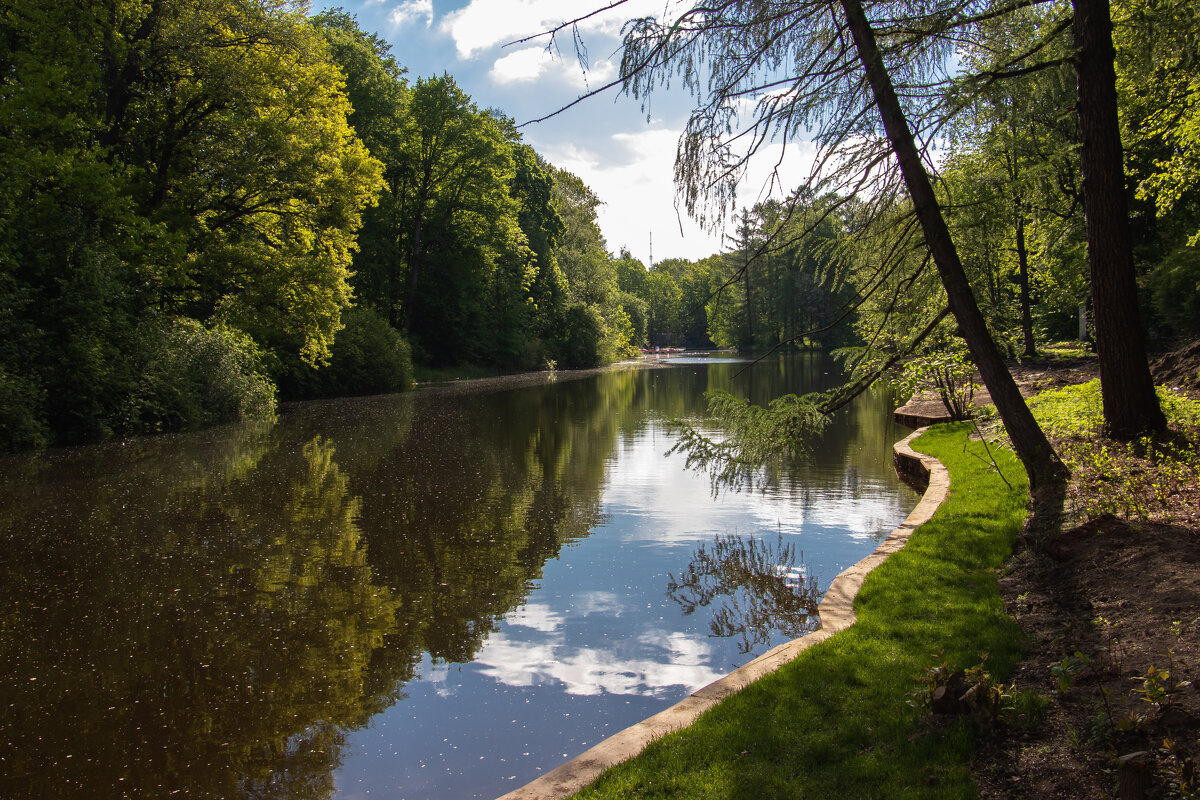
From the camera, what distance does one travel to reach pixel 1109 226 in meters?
6.55

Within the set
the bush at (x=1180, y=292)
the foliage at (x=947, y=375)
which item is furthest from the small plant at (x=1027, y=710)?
the bush at (x=1180, y=292)

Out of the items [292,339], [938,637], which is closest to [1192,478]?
[938,637]

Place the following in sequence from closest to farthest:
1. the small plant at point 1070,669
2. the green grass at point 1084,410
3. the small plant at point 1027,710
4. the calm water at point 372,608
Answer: the small plant at point 1027,710, the small plant at point 1070,669, the calm water at point 372,608, the green grass at point 1084,410

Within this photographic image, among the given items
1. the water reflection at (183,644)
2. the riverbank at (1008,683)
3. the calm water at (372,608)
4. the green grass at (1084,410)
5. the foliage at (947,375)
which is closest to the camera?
the riverbank at (1008,683)

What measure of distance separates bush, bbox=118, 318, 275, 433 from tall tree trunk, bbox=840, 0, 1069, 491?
16.9 m

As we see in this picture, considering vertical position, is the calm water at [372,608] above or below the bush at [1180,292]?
below

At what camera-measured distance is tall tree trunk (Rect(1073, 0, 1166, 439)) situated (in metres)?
6.52

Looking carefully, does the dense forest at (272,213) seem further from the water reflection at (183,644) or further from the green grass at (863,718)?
the water reflection at (183,644)

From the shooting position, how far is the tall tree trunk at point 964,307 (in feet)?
21.9

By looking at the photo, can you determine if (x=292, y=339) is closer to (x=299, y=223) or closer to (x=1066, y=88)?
(x=299, y=223)

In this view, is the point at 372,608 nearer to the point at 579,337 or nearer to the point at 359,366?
the point at 359,366

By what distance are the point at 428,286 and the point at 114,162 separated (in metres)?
22.0

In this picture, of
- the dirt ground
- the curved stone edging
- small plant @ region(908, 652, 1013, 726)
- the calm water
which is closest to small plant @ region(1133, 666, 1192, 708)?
the dirt ground

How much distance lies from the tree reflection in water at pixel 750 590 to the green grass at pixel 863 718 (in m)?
0.73
